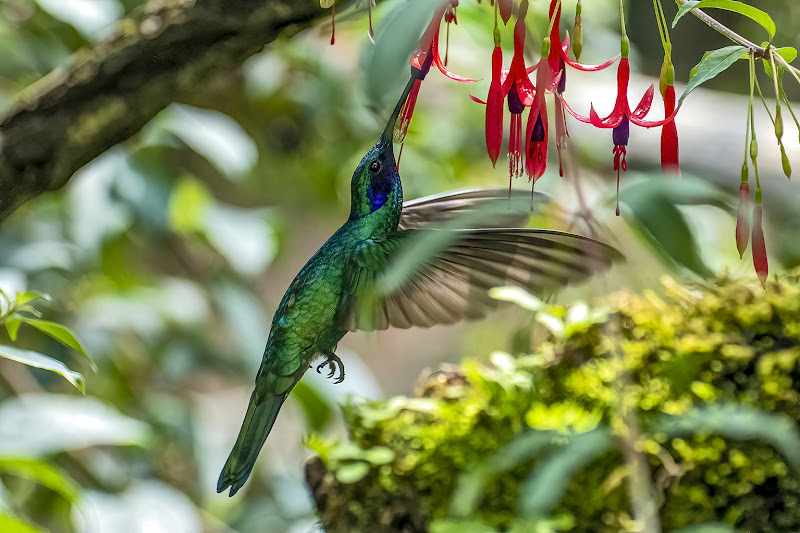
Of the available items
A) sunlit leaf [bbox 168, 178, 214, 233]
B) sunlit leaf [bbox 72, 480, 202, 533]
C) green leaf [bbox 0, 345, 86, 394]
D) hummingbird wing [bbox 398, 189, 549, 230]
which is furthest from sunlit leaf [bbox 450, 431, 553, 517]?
sunlit leaf [bbox 168, 178, 214, 233]

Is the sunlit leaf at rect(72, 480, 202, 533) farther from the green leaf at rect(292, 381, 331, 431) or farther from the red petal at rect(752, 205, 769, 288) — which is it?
the red petal at rect(752, 205, 769, 288)

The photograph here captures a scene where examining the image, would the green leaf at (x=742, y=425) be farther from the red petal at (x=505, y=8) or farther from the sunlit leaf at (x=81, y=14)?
the sunlit leaf at (x=81, y=14)

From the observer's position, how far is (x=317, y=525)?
2.53 feet

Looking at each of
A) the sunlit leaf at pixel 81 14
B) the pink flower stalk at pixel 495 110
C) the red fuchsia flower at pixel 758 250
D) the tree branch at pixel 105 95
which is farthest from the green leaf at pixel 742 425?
the sunlit leaf at pixel 81 14

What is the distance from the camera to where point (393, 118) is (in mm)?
330

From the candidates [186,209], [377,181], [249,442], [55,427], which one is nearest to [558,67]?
[377,181]

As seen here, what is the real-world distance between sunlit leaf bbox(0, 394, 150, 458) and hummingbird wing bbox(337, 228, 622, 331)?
60 centimetres

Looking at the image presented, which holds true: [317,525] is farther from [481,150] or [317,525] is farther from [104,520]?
[481,150]

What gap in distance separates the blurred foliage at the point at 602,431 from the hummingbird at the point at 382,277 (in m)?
0.22

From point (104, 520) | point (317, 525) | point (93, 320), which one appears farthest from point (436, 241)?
point (93, 320)

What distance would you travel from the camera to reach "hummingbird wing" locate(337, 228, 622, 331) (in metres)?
0.33

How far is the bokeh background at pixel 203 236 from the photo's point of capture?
1.13 meters

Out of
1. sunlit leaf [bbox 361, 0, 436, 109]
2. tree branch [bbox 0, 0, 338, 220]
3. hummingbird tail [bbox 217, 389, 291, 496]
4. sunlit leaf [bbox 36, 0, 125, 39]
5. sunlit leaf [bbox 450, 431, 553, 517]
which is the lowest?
hummingbird tail [bbox 217, 389, 291, 496]

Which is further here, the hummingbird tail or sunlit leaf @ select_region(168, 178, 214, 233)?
sunlit leaf @ select_region(168, 178, 214, 233)
